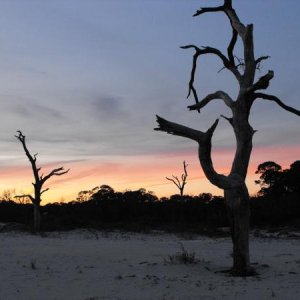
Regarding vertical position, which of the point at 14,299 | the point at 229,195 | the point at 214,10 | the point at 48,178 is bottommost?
the point at 14,299

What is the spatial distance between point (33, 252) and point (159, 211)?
30836mm

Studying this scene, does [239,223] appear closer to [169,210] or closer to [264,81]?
[264,81]

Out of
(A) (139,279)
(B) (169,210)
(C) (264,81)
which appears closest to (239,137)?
(C) (264,81)

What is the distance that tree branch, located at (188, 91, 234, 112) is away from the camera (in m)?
11.3

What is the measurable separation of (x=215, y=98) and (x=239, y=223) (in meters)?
3.19

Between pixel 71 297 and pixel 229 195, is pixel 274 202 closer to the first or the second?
pixel 229 195

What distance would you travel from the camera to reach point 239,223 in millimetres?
10406

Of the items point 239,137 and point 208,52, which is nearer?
point 239,137

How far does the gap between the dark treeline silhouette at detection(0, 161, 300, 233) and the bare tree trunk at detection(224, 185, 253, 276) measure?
70.0 ft

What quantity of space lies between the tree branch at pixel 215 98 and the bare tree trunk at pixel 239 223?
6.59 feet

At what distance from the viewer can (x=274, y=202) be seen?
133 feet

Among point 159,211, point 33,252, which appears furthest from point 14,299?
point 159,211

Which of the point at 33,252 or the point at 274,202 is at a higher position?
the point at 274,202

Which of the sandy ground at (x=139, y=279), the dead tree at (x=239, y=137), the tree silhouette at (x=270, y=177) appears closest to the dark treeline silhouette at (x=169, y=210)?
the tree silhouette at (x=270, y=177)
